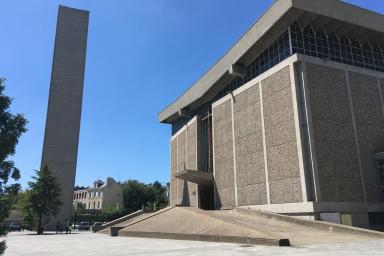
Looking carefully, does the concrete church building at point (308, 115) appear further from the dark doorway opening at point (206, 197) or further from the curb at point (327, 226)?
the dark doorway opening at point (206, 197)

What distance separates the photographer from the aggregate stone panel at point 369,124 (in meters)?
29.3

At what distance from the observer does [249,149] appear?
112ft

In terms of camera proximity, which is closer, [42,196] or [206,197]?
[42,196]

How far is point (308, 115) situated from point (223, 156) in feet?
41.9

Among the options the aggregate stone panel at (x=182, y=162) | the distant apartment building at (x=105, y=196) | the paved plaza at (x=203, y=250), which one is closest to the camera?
the paved plaza at (x=203, y=250)

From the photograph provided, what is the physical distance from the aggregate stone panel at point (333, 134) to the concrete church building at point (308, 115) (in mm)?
85

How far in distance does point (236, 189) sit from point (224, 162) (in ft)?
12.7

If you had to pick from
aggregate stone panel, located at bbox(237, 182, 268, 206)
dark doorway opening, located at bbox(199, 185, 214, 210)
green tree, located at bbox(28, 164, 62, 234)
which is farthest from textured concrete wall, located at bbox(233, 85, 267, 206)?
green tree, located at bbox(28, 164, 62, 234)

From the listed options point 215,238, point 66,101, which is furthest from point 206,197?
point 66,101

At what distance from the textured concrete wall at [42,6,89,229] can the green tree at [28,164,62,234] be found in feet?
41.7

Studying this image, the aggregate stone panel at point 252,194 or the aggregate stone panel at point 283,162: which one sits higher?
the aggregate stone panel at point 283,162

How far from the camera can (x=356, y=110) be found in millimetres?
30719

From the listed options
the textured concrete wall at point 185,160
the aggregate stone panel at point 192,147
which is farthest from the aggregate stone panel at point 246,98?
the aggregate stone panel at point 192,147

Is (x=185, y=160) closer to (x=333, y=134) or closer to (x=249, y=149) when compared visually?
(x=249, y=149)
